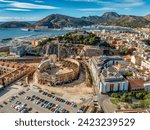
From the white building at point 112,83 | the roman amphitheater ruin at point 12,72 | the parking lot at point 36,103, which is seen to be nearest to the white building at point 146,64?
the white building at point 112,83

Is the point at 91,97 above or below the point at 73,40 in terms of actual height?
below

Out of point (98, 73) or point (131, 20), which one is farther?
point (131, 20)

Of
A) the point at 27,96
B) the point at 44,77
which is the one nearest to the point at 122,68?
the point at 44,77

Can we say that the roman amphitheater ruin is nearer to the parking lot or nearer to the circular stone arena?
the circular stone arena

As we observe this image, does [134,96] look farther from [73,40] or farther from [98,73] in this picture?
[73,40]

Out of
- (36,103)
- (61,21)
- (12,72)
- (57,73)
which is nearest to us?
(36,103)

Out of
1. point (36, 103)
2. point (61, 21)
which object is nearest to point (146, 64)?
point (36, 103)

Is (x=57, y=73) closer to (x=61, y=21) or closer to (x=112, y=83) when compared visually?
(x=112, y=83)
